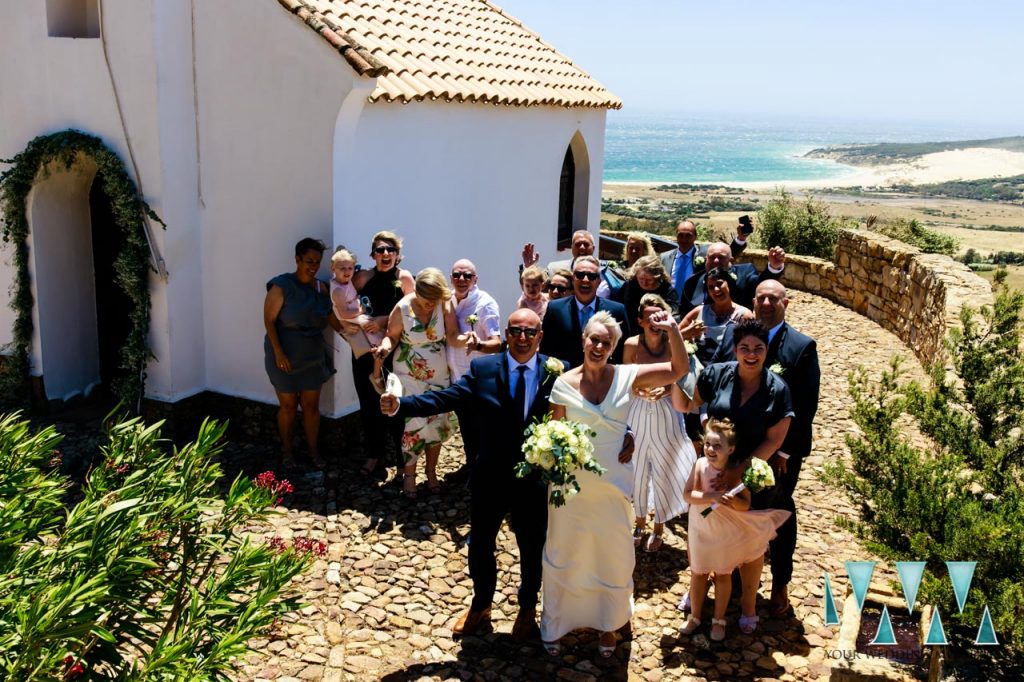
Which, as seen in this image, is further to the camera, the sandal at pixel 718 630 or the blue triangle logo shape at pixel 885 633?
the sandal at pixel 718 630

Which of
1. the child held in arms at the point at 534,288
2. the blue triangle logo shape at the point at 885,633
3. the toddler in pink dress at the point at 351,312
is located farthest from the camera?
the toddler in pink dress at the point at 351,312

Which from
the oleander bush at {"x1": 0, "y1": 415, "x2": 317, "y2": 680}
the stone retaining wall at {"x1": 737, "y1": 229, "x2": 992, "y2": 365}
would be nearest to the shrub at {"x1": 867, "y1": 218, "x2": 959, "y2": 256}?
the stone retaining wall at {"x1": 737, "y1": 229, "x2": 992, "y2": 365}

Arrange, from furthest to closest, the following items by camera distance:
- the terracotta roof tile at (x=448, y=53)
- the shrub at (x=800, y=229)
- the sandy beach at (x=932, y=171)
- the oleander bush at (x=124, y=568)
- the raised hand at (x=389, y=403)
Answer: the sandy beach at (x=932, y=171) < the shrub at (x=800, y=229) < the terracotta roof tile at (x=448, y=53) < the raised hand at (x=389, y=403) < the oleander bush at (x=124, y=568)

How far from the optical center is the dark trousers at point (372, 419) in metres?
7.71

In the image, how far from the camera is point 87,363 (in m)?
9.37

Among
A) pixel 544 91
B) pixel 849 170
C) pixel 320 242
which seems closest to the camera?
pixel 320 242

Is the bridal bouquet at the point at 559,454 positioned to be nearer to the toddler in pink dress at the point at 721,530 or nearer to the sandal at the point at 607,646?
the toddler in pink dress at the point at 721,530

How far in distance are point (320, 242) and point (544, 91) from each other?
16.2ft

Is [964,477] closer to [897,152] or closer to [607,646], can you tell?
[607,646]

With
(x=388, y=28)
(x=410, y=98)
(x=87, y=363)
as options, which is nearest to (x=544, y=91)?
(x=388, y=28)

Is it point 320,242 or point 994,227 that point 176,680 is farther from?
point 994,227

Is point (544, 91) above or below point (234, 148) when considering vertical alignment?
above

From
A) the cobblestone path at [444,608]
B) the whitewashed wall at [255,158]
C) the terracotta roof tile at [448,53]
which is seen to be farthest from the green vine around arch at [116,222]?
the terracotta roof tile at [448,53]

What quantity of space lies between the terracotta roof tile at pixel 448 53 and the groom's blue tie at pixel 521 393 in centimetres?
358
